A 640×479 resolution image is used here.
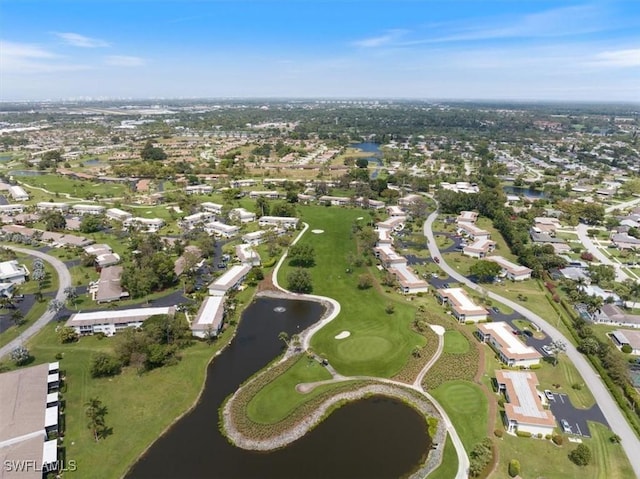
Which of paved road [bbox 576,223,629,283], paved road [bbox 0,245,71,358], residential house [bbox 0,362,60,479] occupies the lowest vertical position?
paved road [bbox 0,245,71,358]

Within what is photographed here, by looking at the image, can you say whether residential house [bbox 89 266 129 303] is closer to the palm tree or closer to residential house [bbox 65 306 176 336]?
residential house [bbox 65 306 176 336]

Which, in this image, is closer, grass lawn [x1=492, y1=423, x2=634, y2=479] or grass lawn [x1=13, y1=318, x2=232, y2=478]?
grass lawn [x1=492, y1=423, x2=634, y2=479]

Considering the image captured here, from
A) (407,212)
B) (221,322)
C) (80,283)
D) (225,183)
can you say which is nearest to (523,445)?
(221,322)

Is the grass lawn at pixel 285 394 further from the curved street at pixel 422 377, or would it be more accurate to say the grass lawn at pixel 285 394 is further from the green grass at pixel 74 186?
the green grass at pixel 74 186

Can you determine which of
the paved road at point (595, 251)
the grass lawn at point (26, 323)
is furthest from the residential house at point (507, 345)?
the grass lawn at point (26, 323)

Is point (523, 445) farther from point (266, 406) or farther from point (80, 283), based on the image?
point (80, 283)

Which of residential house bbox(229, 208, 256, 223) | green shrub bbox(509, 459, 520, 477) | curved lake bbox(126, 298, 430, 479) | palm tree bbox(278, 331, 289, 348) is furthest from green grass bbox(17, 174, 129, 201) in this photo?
green shrub bbox(509, 459, 520, 477)

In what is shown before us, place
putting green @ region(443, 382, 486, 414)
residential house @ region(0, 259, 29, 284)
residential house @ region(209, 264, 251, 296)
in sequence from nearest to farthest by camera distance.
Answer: putting green @ region(443, 382, 486, 414) → residential house @ region(209, 264, 251, 296) → residential house @ region(0, 259, 29, 284)

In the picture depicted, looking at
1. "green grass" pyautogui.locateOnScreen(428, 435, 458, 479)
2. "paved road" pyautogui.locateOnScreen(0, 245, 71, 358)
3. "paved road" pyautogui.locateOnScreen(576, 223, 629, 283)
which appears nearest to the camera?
"green grass" pyautogui.locateOnScreen(428, 435, 458, 479)

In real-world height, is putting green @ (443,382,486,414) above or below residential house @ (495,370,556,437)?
below

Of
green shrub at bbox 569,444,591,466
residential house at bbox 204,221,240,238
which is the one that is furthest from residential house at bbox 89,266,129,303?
green shrub at bbox 569,444,591,466
